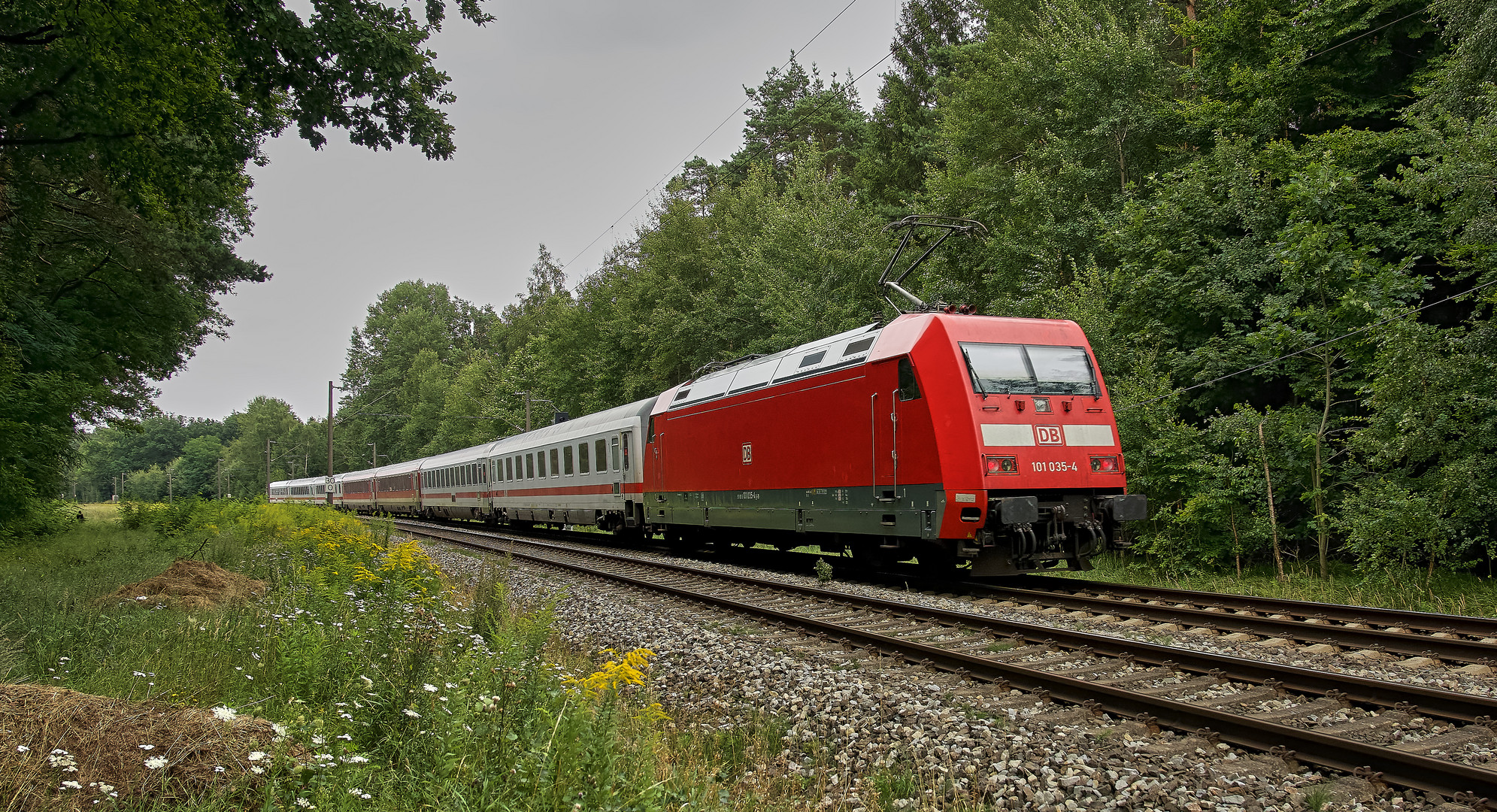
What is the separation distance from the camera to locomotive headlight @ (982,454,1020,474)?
31.4 ft

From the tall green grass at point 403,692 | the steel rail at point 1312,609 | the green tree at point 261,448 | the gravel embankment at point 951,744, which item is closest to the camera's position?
the tall green grass at point 403,692

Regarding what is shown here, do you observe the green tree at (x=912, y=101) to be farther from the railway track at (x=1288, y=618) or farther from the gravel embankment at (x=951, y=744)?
the gravel embankment at (x=951, y=744)

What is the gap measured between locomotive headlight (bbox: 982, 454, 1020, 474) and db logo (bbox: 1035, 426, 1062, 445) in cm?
51

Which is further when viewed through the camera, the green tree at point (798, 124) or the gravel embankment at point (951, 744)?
the green tree at point (798, 124)

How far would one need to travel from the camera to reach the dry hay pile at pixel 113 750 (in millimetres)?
3027

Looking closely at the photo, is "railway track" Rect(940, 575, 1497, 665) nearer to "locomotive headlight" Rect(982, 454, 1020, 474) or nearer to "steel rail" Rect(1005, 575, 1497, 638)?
"steel rail" Rect(1005, 575, 1497, 638)

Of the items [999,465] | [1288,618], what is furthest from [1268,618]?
[999,465]

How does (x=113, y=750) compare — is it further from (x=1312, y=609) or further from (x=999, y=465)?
(x=1312, y=609)

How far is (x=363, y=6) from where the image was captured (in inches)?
399

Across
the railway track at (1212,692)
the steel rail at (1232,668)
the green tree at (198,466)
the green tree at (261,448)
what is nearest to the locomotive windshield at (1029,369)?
the steel rail at (1232,668)

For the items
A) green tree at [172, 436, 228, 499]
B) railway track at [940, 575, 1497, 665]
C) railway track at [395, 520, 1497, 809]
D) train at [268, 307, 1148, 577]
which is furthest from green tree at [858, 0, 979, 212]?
green tree at [172, 436, 228, 499]

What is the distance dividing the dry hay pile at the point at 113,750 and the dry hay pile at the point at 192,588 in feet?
16.1

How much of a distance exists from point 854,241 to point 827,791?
75.8ft

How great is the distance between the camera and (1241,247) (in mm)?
14141
